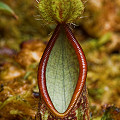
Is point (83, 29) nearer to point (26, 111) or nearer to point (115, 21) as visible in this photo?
point (115, 21)

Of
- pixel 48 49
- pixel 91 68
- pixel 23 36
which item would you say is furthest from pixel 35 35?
pixel 48 49

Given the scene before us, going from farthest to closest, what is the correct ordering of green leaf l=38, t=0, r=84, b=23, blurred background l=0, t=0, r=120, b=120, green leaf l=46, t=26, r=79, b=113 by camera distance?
blurred background l=0, t=0, r=120, b=120 → green leaf l=46, t=26, r=79, b=113 → green leaf l=38, t=0, r=84, b=23

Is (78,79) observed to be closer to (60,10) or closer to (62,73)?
(62,73)

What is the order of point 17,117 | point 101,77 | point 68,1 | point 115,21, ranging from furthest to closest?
1. point 115,21
2. point 101,77
3. point 17,117
4. point 68,1

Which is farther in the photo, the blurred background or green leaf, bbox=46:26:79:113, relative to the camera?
the blurred background

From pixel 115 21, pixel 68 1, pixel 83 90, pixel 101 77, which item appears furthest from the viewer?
pixel 115 21

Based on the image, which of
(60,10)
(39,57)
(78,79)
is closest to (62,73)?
(78,79)

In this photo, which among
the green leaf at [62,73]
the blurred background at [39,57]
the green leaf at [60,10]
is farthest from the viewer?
the blurred background at [39,57]
